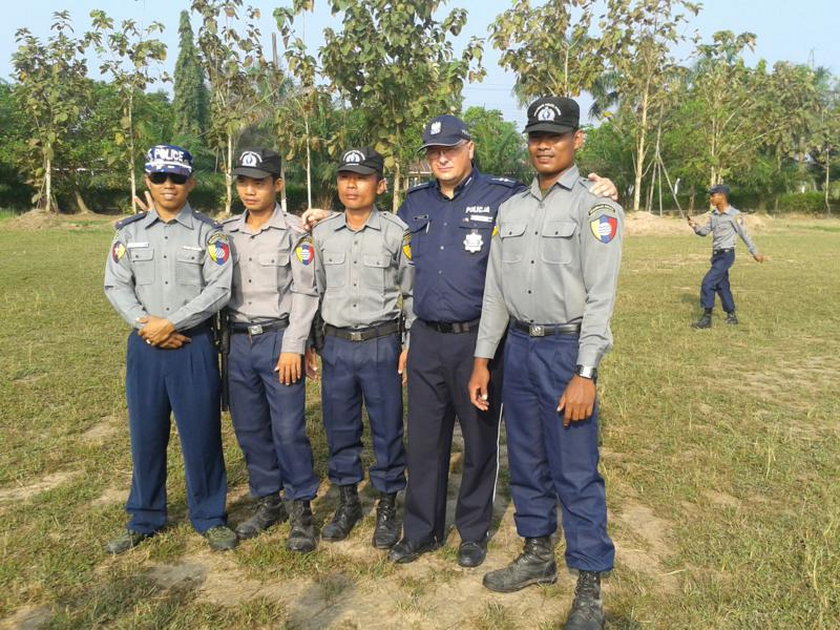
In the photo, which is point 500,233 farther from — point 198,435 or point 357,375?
point 198,435

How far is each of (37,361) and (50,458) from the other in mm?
2606

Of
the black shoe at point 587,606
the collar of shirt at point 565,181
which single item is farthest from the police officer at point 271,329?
the black shoe at point 587,606

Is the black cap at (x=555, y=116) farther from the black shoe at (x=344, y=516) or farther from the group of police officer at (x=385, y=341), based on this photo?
the black shoe at (x=344, y=516)

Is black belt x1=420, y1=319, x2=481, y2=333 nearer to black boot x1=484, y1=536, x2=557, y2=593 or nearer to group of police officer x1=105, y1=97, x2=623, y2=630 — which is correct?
group of police officer x1=105, y1=97, x2=623, y2=630

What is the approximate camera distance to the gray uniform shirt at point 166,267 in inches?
129

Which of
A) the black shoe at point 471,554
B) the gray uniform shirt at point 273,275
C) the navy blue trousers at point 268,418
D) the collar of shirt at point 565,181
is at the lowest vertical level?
the black shoe at point 471,554

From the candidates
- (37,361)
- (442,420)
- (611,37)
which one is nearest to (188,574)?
(442,420)

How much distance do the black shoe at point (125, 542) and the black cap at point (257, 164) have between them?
186cm

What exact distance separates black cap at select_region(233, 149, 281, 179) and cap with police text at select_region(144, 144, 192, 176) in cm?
24

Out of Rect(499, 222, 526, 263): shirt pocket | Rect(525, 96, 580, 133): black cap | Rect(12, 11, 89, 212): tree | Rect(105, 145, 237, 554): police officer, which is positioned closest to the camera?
Rect(525, 96, 580, 133): black cap

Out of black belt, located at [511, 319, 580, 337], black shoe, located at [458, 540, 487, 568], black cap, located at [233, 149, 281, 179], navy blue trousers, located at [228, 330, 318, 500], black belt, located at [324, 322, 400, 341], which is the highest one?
black cap, located at [233, 149, 281, 179]

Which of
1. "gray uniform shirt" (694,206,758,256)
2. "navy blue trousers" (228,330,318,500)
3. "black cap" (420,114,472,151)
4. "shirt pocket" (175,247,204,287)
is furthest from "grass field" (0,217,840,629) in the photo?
"gray uniform shirt" (694,206,758,256)

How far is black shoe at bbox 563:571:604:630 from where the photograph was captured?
8.86ft

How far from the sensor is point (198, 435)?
11.1ft
